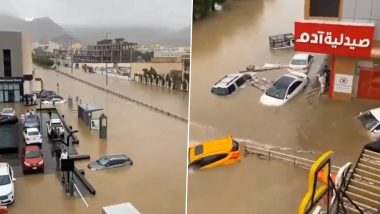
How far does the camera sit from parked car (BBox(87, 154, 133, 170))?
276 centimetres

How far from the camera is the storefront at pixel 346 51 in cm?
267

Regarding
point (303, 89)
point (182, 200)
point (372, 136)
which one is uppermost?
point (303, 89)

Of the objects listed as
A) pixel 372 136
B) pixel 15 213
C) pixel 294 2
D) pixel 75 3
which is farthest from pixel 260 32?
pixel 15 213

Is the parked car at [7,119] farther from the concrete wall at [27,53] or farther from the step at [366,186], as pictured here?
the step at [366,186]

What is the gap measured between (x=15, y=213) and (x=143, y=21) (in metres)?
1.32

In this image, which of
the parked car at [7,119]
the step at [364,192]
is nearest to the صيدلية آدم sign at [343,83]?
the step at [364,192]

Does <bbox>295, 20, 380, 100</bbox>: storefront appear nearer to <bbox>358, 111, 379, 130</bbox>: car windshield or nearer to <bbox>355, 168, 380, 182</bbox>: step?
<bbox>358, 111, 379, 130</bbox>: car windshield

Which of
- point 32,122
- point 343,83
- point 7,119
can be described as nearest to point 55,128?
point 32,122

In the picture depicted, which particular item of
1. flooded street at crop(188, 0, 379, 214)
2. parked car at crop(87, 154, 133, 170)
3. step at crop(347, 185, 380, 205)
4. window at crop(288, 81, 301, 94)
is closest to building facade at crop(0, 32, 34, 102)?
parked car at crop(87, 154, 133, 170)

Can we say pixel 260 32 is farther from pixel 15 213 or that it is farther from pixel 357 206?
pixel 15 213

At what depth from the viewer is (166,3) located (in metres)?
2.92

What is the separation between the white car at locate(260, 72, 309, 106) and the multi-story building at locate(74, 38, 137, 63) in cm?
88

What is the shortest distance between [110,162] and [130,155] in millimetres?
137

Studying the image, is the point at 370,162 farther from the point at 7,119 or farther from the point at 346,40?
the point at 7,119
